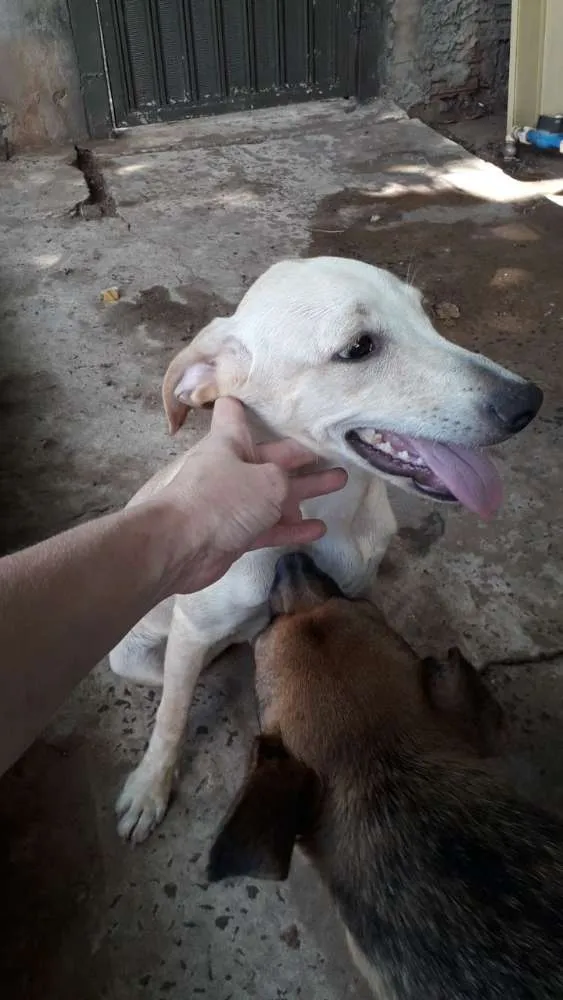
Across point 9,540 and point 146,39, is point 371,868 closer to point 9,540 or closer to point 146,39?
point 9,540

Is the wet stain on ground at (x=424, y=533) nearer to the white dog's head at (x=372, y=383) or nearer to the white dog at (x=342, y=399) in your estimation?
the white dog at (x=342, y=399)

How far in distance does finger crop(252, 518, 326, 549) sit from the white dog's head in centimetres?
20

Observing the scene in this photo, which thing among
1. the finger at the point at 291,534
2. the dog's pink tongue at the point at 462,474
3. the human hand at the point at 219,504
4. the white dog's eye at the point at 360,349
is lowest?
the finger at the point at 291,534

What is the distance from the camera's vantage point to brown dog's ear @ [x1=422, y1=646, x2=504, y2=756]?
5.62 ft

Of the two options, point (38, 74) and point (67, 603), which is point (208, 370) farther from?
point (38, 74)

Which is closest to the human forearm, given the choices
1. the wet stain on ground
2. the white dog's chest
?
the white dog's chest

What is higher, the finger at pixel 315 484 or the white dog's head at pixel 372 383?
the white dog's head at pixel 372 383

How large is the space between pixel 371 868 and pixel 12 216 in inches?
197

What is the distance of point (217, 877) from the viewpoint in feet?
4.65

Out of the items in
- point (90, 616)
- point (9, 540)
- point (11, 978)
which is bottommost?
point (11, 978)

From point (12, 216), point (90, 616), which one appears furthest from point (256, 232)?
point (90, 616)

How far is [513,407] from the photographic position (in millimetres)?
1795

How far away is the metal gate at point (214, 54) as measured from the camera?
20.2 feet

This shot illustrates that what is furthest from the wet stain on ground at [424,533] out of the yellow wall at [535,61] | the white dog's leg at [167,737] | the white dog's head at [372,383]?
the yellow wall at [535,61]
